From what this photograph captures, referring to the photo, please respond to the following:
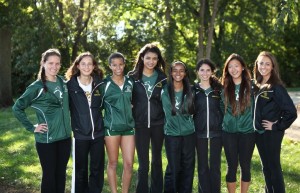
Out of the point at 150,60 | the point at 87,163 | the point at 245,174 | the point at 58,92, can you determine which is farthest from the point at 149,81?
the point at 245,174

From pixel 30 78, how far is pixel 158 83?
90.0 feet

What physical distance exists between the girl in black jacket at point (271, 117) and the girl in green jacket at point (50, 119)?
2501 mm

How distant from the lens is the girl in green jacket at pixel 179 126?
5.79 meters

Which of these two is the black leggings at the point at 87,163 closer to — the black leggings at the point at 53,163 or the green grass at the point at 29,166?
the black leggings at the point at 53,163

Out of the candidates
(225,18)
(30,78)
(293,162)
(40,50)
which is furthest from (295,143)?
(30,78)

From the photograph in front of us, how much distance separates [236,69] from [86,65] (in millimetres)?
2006

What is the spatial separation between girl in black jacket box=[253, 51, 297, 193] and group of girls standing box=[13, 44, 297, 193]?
1cm

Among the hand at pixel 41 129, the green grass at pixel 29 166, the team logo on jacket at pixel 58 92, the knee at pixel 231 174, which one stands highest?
the team logo on jacket at pixel 58 92

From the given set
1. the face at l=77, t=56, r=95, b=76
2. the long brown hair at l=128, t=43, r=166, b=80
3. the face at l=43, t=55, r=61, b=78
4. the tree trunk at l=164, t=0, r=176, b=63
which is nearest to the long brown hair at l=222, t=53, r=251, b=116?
the long brown hair at l=128, t=43, r=166, b=80

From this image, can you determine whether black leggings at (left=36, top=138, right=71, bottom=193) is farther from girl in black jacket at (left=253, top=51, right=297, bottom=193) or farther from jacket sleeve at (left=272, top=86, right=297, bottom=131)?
jacket sleeve at (left=272, top=86, right=297, bottom=131)

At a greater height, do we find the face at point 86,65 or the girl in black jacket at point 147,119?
the face at point 86,65

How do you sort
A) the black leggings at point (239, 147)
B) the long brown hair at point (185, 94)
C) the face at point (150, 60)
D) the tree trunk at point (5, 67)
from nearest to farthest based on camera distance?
the black leggings at point (239, 147) < the long brown hair at point (185, 94) < the face at point (150, 60) < the tree trunk at point (5, 67)

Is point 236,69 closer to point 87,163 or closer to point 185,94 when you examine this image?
point 185,94

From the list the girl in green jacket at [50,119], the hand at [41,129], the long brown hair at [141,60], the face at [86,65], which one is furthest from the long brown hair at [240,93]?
the hand at [41,129]
